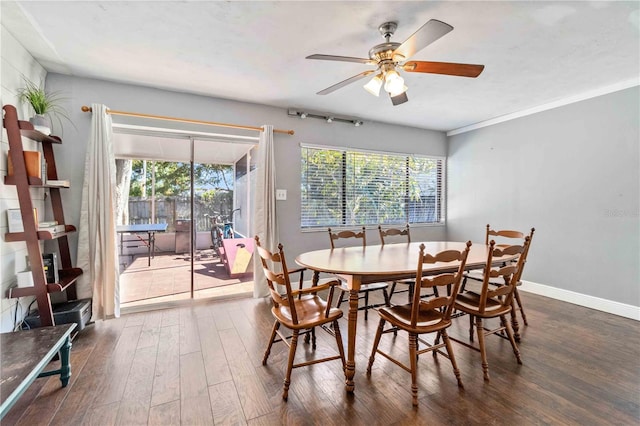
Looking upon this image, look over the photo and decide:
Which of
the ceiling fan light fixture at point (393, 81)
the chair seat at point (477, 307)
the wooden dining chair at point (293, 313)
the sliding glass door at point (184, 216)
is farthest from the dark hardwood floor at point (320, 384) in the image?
the ceiling fan light fixture at point (393, 81)

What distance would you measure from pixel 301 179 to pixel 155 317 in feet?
7.78

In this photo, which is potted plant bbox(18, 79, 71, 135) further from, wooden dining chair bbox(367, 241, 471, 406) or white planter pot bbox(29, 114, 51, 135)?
wooden dining chair bbox(367, 241, 471, 406)

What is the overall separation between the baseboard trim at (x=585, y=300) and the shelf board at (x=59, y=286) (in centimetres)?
528

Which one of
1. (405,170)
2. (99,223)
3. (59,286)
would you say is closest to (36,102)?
(99,223)

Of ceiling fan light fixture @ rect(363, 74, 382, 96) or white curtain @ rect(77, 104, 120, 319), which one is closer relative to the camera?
ceiling fan light fixture @ rect(363, 74, 382, 96)

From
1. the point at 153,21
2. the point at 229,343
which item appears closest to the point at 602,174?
the point at 229,343

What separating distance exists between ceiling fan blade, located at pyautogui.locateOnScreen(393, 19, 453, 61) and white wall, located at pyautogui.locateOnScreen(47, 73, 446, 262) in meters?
2.23

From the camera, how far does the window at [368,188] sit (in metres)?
4.25

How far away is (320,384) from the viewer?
2.00 meters

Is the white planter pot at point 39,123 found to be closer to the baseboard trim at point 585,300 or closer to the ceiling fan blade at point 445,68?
the ceiling fan blade at point 445,68

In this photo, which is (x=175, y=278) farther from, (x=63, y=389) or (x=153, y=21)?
(x=153, y=21)

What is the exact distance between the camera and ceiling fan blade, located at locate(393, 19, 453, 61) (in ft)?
5.06

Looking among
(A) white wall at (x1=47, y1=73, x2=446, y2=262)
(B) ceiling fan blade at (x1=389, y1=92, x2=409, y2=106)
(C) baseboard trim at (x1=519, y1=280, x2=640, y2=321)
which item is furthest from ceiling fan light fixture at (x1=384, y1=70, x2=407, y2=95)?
(C) baseboard trim at (x1=519, y1=280, x2=640, y2=321)

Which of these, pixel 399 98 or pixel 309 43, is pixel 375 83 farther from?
pixel 309 43
